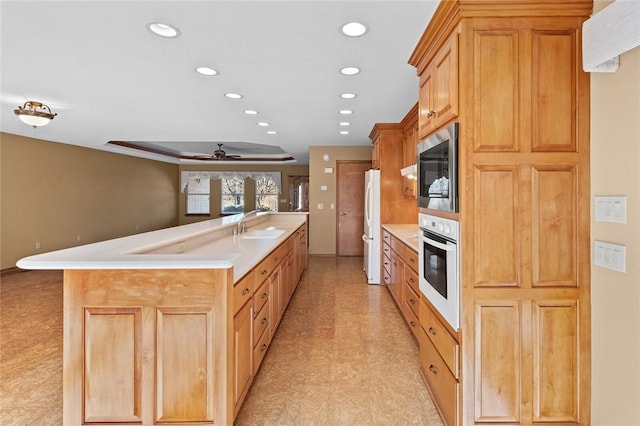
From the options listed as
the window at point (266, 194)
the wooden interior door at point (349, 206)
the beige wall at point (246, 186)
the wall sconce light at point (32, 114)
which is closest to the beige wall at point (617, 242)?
the wall sconce light at point (32, 114)

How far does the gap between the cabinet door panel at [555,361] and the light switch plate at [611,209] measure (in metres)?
0.43

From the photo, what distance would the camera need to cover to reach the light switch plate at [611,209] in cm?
137

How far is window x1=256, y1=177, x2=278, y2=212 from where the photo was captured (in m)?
11.2

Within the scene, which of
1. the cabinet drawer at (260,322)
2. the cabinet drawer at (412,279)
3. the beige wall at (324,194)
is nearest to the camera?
the cabinet drawer at (260,322)

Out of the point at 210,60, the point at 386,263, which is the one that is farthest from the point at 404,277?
the point at 210,60

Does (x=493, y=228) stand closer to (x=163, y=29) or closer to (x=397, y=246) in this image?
(x=397, y=246)

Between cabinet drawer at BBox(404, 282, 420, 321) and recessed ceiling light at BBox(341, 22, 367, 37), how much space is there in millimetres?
2007

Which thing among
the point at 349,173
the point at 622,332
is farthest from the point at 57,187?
the point at 622,332

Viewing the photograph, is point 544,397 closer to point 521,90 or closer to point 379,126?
point 521,90

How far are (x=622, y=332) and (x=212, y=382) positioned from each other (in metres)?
1.88

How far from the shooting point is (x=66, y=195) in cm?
645

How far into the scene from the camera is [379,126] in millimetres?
4754

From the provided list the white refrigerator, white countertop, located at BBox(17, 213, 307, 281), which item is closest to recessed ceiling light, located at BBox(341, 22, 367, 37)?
white countertop, located at BBox(17, 213, 307, 281)

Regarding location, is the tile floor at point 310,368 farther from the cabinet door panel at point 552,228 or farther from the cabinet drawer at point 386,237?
the cabinet door panel at point 552,228
